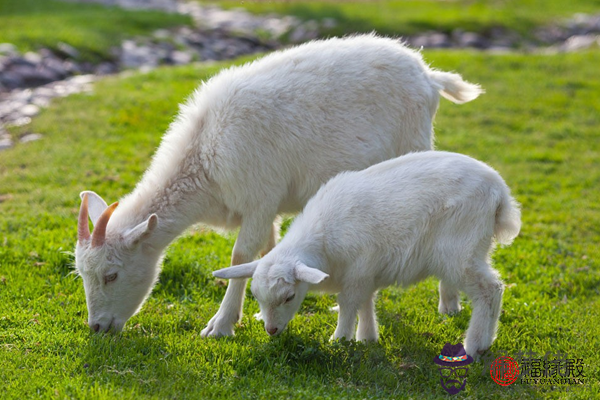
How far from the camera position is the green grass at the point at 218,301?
5.14m

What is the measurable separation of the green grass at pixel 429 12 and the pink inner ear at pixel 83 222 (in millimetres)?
16095

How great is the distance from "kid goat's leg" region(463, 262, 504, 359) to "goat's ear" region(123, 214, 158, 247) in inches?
95.7

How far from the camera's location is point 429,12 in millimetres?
23953

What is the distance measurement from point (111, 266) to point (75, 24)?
49.1 ft

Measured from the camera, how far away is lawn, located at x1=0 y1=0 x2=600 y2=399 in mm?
5145

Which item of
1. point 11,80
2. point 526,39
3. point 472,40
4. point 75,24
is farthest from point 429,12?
point 11,80

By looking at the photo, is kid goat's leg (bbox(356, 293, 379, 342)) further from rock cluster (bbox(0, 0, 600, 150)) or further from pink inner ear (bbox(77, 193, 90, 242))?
rock cluster (bbox(0, 0, 600, 150))

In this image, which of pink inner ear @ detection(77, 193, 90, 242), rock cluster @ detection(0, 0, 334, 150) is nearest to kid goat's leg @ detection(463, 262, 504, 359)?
pink inner ear @ detection(77, 193, 90, 242)

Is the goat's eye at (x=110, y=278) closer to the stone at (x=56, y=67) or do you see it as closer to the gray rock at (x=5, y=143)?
the gray rock at (x=5, y=143)

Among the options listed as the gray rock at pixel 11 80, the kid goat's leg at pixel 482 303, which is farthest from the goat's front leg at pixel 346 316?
the gray rock at pixel 11 80

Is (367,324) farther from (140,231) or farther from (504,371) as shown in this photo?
(140,231)

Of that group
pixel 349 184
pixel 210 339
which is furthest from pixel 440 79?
pixel 210 339

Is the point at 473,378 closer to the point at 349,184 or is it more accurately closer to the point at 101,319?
the point at 349,184

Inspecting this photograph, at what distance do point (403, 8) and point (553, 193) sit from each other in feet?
52.0
